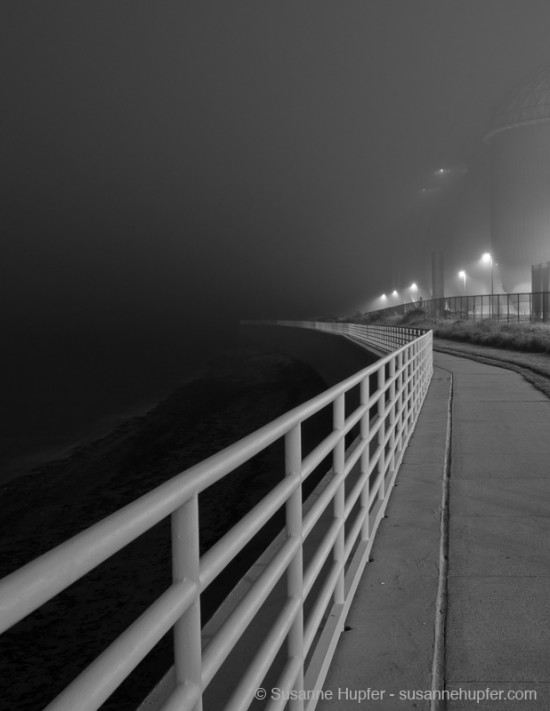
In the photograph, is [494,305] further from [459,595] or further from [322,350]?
[459,595]

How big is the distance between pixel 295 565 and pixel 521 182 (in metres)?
93.1

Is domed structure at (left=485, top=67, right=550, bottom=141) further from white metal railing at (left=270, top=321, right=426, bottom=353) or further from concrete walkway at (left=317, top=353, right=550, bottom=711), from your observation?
concrete walkway at (left=317, top=353, right=550, bottom=711)

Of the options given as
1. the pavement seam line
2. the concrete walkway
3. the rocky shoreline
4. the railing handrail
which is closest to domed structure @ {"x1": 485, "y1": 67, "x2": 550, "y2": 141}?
the railing handrail

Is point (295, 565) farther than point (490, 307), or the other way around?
point (490, 307)

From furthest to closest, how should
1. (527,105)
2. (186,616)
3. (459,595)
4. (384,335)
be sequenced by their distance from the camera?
(527,105) → (384,335) → (459,595) → (186,616)

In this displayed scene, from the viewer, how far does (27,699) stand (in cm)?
680

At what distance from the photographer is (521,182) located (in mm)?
86312

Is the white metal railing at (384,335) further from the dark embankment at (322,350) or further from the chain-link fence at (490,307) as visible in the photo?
the chain-link fence at (490,307)

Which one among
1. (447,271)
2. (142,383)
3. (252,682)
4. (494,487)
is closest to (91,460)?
(494,487)

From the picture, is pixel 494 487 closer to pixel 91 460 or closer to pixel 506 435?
pixel 506 435

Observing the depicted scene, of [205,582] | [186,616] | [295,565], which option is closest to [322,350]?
[295,565]

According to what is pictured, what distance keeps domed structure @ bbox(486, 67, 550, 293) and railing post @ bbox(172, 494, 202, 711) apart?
85.2 m

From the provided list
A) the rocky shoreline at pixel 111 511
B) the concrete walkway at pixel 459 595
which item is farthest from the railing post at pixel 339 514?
the rocky shoreline at pixel 111 511

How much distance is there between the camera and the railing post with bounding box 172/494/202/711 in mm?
1588
